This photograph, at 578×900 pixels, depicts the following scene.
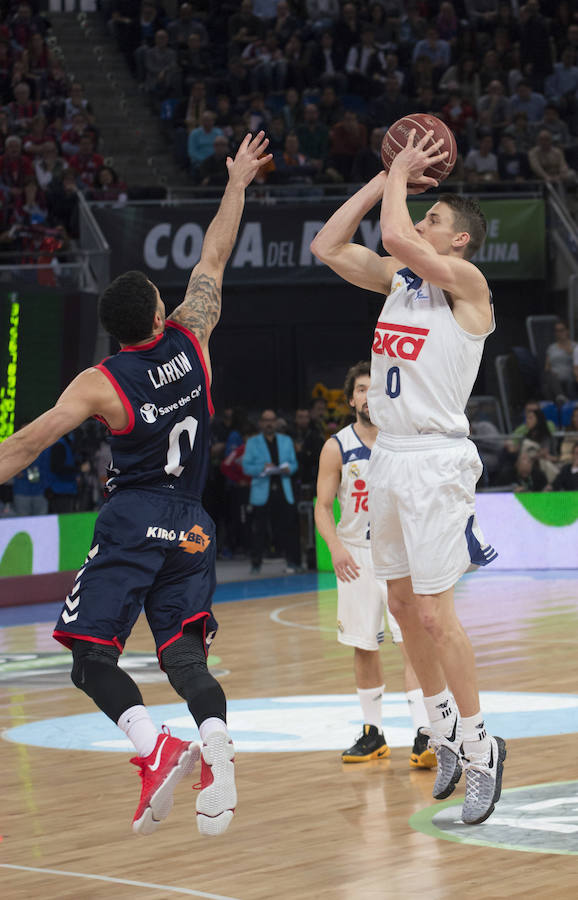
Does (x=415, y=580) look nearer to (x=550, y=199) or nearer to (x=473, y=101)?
(x=550, y=199)

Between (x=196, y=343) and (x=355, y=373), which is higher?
(x=196, y=343)

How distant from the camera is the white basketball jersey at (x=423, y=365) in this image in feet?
17.4

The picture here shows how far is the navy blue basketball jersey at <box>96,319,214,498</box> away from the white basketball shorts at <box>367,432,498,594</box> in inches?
30.7

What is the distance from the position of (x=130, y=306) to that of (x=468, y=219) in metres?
1.48

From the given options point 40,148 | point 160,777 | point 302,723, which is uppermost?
point 40,148

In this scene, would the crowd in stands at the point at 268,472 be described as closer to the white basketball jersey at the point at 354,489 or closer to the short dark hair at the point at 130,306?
the white basketball jersey at the point at 354,489

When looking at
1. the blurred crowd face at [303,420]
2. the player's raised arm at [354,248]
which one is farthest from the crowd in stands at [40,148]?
the player's raised arm at [354,248]

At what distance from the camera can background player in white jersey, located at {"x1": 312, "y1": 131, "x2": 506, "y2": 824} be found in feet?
17.1

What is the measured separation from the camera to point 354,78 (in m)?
19.6

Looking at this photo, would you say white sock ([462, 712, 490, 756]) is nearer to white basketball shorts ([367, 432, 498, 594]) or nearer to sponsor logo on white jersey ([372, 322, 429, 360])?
white basketball shorts ([367, 432, 498, 594])

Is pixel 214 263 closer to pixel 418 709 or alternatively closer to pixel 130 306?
pixel 130 306

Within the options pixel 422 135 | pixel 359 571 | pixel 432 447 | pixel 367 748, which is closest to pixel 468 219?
pixel 422 135

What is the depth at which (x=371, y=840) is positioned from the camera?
521 cm

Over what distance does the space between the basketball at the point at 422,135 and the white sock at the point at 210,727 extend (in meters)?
2.24
